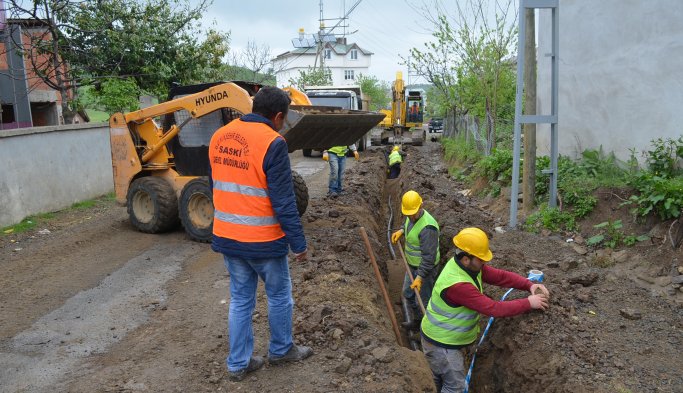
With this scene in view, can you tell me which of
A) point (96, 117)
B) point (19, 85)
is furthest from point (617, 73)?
point (96, 117)

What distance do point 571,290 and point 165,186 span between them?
6.10 m

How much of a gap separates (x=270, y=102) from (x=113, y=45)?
12.3 metres

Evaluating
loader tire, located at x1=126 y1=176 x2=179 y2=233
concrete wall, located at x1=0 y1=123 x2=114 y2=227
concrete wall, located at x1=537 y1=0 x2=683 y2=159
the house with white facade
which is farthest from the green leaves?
the house with white facade

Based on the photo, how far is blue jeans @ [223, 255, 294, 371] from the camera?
12.2 ft

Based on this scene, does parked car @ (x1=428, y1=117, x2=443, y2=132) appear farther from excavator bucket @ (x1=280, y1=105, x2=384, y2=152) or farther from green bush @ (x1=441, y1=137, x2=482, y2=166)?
excavator bucket @ (x1=280, y1=105, x2=384, y2=152)

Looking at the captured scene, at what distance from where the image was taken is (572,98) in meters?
9.54

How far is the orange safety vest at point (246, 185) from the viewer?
3.56 m

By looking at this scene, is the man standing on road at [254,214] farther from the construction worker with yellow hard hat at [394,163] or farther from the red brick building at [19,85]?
the red brick building at [19,85]

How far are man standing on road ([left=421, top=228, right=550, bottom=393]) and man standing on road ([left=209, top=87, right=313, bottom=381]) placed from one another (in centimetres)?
133

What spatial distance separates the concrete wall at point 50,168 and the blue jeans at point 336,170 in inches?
217

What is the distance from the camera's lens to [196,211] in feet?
27.2

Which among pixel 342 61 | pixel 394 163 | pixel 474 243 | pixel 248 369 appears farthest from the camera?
pixel 342 61

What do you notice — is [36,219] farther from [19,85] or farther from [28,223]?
[19,85]

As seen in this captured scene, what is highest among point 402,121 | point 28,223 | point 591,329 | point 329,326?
point 402,121
